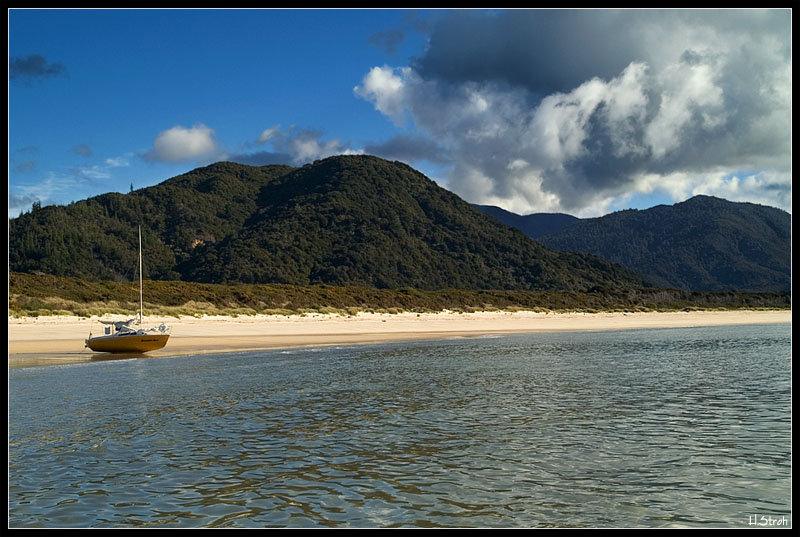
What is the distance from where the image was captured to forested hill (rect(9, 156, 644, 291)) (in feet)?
422

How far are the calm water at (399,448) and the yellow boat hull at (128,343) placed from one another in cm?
676

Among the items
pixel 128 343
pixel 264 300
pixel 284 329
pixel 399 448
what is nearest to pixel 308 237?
pixel 264 300

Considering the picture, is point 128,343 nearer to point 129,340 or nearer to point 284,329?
point 129,340

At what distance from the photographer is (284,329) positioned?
49.4 meters

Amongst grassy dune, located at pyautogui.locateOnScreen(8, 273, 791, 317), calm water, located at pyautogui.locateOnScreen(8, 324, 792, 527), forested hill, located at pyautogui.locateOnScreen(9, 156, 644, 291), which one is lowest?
calm water, located at pyautogui.locateOnScreen(8, 324, 792, 527)

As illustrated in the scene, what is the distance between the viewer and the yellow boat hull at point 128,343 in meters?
31.3

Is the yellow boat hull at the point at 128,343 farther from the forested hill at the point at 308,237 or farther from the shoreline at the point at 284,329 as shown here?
the forested hill at the point at 308,237

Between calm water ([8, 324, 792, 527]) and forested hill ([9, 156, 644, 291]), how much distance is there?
339 feet

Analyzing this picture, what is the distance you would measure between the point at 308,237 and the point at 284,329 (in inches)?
3821

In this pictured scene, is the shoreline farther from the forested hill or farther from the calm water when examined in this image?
the forested hill

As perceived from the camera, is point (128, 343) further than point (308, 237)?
No

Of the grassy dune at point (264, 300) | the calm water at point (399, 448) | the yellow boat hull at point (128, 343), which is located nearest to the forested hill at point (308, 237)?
the grassy dune at point (264, 300)

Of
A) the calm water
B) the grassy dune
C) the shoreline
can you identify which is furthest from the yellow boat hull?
the grassy dune

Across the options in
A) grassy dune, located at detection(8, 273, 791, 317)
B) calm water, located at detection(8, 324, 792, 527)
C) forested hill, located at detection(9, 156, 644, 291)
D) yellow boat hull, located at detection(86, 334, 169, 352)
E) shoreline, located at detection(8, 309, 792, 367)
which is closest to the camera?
calm water, located at detection(8, 324, 792, 527)
